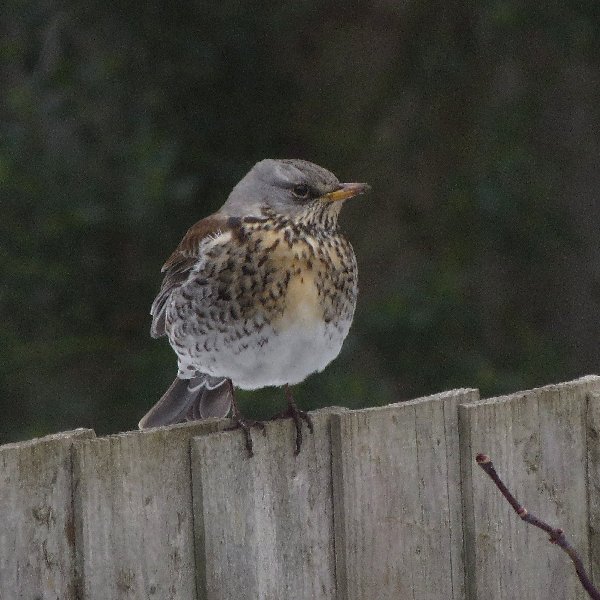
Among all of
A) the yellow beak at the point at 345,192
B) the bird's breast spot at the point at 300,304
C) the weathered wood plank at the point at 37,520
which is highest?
the yellow beak at the point at 345,192

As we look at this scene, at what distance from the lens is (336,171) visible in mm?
5480

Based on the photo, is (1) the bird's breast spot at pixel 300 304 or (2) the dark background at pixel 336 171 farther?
(2) the dark background at pixel 336 171

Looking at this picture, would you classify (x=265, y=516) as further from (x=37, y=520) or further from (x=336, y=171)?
(x=336, y=171)

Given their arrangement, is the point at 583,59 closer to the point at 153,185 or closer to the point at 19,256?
the point at 153,185

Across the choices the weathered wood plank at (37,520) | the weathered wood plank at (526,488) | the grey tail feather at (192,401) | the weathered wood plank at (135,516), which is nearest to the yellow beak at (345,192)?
the grey tail feather at (192,401)

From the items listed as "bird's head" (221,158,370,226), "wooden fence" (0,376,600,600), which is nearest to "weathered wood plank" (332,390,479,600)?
"wooden fence" (0,376,600,600)

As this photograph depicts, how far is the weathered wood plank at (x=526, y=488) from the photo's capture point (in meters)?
2.71

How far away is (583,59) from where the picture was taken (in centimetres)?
544

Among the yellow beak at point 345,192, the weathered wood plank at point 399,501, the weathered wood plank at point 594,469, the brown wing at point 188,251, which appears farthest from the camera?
the brown wing at point 188,251

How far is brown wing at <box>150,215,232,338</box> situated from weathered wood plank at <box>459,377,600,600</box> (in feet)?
3.11

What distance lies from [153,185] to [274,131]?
77 cm

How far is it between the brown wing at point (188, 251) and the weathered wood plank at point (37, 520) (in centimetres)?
117

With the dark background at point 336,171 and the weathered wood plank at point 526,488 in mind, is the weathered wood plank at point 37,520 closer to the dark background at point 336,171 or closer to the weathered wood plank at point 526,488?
the weathered wood plank at point 526,488

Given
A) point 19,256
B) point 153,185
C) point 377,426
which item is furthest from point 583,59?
point 377,426
